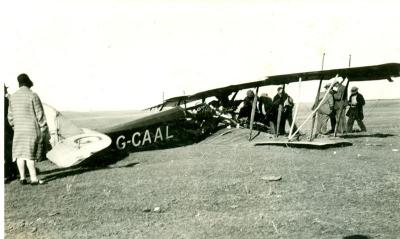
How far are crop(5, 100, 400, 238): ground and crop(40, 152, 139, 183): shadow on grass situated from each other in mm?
53

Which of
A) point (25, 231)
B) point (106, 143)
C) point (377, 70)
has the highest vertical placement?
point (377, 70)

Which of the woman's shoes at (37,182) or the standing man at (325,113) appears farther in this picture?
the standing man at (325,113)

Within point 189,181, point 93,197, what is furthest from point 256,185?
point 93,197

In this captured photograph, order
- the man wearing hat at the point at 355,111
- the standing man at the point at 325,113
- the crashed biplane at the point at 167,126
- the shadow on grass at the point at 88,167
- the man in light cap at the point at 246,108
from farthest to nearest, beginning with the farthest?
the man wearing hat at the point at 355,111 → the standing man at the point at 325,113 → the man in light cap at the point at 246,108 → the crashed biplane at the point at 167,126 → the shadow on grass at the point at 88,167

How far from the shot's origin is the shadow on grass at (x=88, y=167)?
22.0 feet

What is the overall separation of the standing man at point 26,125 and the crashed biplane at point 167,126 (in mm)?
803

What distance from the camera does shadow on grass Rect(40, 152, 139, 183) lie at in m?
6.70

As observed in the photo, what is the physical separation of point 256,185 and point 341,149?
12.5ft

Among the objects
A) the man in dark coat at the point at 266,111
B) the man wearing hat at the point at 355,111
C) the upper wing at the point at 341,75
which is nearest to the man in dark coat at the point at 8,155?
the upper wing at the point at 341,75

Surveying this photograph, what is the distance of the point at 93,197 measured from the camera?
5207 millimetres

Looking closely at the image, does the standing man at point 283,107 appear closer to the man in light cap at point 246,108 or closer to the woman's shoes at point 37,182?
the man in light cap at point 246,108

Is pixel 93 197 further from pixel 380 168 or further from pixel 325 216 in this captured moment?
pixel 380 168

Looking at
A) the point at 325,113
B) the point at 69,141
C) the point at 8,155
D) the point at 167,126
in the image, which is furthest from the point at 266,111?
the point at 8,155

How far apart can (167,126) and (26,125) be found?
3778 millimetres
